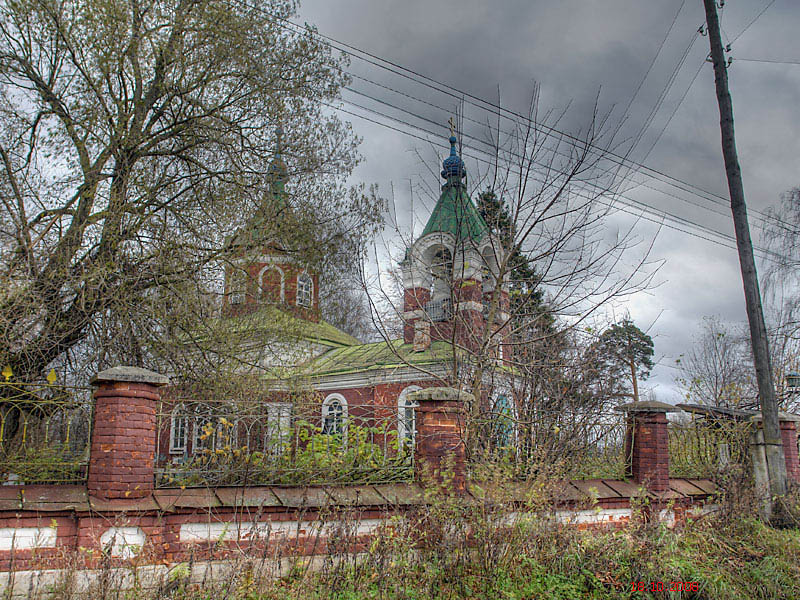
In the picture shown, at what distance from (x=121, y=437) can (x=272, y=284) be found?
6.18 meters

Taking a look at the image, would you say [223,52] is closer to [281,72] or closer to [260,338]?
[281,72]

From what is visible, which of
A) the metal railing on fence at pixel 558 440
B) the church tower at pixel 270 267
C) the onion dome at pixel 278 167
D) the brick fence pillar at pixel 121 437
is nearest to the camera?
the brick fence pillar at pixel 121 437

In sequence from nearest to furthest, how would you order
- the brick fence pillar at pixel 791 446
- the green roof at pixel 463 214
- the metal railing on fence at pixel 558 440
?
the metal railing on fence at pixel 558 440
the green roof at pixel 463 214
the brick fence pillar at pixel 791 446

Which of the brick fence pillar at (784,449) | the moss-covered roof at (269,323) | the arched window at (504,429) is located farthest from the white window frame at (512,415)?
the moss-covered roof at (269,323)

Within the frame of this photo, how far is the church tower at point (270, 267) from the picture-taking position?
32.1 feet

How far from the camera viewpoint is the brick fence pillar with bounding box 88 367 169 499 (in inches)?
186

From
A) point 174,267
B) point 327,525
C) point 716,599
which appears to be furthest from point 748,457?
point 174,267

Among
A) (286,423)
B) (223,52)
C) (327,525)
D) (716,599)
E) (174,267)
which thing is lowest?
(716,599)

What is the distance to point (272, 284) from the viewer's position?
10.8 metres

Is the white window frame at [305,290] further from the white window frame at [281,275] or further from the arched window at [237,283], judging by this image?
the arched window at [237,283]

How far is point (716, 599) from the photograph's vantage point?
532cm

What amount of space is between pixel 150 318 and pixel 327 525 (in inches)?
199

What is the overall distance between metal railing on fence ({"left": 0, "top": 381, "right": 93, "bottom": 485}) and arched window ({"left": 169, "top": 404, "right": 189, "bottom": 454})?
67 centimetres

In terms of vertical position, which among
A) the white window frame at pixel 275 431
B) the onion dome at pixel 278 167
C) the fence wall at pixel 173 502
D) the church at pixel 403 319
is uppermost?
the onion dome at pixel 278 167
